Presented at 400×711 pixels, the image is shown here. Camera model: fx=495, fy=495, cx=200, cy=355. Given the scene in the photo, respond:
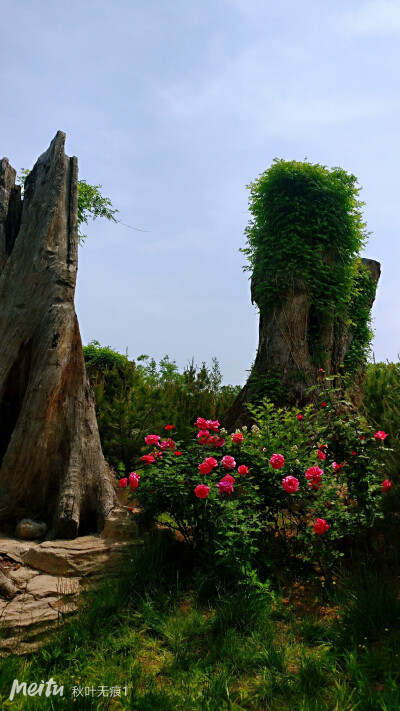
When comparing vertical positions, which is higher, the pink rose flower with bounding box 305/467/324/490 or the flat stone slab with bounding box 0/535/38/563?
the pink rose flower with bounding box 305/467/324/490

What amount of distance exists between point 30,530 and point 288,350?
17.4 ft

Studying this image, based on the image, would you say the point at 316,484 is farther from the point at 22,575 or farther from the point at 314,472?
the point at 22,575

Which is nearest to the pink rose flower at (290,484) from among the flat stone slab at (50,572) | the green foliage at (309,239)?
the flat stone slab at (50,572)

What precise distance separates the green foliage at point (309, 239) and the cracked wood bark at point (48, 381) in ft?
13.9

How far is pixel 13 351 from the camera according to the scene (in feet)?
17.6

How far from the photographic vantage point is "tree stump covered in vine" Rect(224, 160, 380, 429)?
8.62 meters

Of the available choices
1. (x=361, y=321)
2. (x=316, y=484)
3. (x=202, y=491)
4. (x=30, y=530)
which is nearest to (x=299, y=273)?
(x=361, y=321)

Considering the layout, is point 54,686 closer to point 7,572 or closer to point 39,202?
point 7,572

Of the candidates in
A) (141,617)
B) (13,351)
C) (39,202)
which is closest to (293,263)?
(39,202)

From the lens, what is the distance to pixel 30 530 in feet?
15.7

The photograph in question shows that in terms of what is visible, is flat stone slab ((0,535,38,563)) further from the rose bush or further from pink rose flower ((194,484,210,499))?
pink rose flower ((194,484,210,499))

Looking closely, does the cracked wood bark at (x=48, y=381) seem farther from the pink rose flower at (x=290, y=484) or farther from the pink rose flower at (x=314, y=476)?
the pink rose flower at (x=314, y=476)

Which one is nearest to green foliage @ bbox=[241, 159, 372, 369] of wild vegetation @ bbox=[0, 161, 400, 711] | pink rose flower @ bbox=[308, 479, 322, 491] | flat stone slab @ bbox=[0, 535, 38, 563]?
wild vegetation @ bbox=[0, 161, 400, 711]

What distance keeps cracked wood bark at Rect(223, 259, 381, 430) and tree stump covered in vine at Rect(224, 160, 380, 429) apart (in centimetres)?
2
